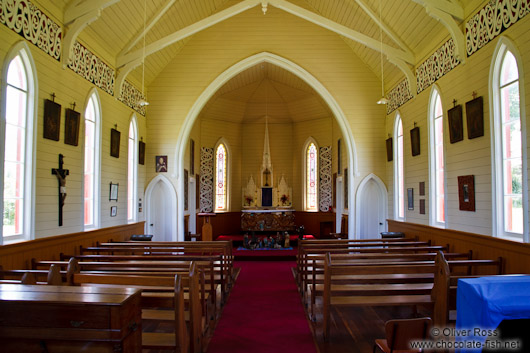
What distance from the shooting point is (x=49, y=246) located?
7.11 meters

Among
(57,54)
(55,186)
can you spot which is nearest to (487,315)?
(55,186)

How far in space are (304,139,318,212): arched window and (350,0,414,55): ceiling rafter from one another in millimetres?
7610

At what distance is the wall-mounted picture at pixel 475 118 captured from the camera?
22.4 ft

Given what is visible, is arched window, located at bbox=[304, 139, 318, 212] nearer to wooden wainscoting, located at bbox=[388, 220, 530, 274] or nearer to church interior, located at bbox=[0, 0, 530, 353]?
church interior, located at bbox=[0, 0, 530, 353]

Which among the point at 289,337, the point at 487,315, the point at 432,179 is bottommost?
the point at 289,337

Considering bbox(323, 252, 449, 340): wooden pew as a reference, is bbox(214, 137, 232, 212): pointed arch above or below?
above

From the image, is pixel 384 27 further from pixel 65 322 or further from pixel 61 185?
pixel 65 322

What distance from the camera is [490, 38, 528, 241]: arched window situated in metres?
6.06

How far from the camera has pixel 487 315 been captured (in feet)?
8.32

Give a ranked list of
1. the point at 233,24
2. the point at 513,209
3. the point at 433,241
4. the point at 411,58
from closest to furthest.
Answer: the point at 513,209, the point at 433,241, the point at 411,58, the point at 233,24

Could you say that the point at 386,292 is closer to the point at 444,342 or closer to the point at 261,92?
the point at 444,342

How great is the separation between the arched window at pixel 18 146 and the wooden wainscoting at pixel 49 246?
0.78 ft

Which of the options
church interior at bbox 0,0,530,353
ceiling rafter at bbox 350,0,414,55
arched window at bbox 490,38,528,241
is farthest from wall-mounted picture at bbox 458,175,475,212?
ceiling rafter at bbox 350,0,414,55

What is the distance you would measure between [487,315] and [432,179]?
23.2ft
